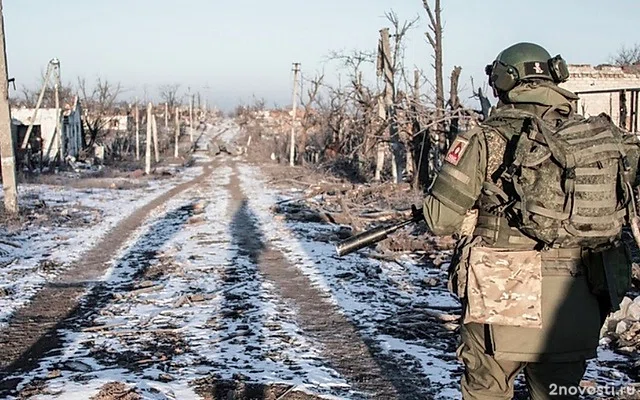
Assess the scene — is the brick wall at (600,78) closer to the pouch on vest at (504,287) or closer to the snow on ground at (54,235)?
the snow on ground at (54,235)

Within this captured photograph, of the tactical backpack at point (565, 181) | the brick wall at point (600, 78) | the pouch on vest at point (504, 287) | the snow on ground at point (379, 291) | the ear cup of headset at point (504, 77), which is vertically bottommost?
the snow on ground at point (379, 291)

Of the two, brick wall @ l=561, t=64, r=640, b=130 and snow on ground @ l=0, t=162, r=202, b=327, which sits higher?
brick wall @ l=561, t=64, r=640, b=130

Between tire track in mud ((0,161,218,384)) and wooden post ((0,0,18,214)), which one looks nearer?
tire track in mud ((0,161,218,384))

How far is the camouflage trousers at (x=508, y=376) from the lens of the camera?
2744 mm

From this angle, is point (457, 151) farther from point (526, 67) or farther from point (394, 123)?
point (394, 123)

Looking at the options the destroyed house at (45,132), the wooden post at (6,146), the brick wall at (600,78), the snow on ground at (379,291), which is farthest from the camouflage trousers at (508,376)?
the destroyed house at (45,132)

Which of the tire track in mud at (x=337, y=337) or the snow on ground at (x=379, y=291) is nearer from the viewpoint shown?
the tire track in mud at (x=337, y=337)

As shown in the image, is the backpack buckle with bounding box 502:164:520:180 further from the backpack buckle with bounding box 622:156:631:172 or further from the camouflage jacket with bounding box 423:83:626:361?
the backpack buckle with bounding box 622:156:631:172

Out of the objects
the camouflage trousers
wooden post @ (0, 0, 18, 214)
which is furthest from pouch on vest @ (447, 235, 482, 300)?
wooden post @ (0, 0, 18, 214)

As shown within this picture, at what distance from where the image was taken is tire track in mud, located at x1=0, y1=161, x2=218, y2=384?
18.3 ft

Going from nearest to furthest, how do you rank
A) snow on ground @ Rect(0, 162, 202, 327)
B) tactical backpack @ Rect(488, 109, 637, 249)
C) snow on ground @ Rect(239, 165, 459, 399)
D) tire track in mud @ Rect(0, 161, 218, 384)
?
tactical backpack @ Rect(488, 109, 637, 249), snow on ground @ Rect(239, 165, 459, 399), tire track in mud @ Rect(0, 161, 218, 384), snow on ground @ Rect(0, 162, 202, 327)

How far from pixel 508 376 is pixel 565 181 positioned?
872 mm

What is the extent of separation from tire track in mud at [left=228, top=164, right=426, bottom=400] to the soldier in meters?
1.96

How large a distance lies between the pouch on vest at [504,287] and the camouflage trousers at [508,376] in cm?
13
